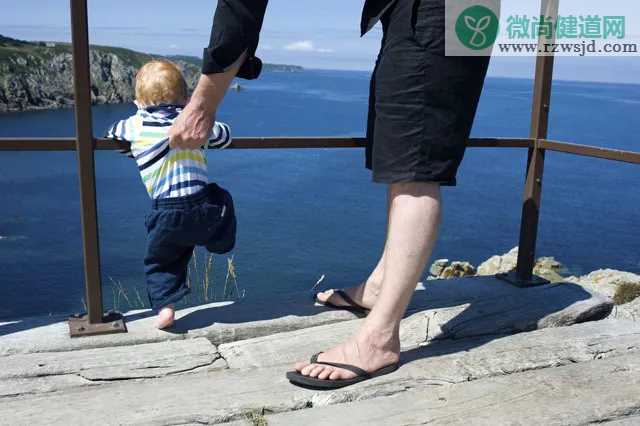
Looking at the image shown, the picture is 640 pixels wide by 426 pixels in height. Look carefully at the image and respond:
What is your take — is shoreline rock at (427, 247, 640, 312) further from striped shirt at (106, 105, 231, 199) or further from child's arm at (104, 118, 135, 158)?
child's arm at (104, 118, 135, 158)

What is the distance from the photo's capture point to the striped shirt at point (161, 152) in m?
2.26

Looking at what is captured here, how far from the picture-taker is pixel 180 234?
232 centimetres

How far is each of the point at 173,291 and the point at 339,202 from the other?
37.5 m

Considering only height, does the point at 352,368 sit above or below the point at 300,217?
above

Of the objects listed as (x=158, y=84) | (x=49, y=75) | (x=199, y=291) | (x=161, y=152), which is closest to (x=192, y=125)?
(x=161, y=152)

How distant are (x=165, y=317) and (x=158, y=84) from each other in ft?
2.80

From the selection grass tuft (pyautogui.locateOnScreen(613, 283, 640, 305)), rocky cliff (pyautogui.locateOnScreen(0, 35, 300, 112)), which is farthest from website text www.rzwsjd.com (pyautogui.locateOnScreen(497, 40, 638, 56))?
rocky cliff (pyautogui.locateOnScreen(0, 35, 300, 112))

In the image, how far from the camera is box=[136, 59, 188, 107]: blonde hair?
2324 mm

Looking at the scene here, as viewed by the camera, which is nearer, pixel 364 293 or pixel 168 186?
pixel 168 186

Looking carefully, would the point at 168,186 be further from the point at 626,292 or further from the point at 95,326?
the point at 626,292

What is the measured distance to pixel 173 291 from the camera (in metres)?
2.36

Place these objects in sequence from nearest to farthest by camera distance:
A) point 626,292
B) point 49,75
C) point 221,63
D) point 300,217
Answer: point 221,63 → point 626,292 → point 300,217 → point 49,75

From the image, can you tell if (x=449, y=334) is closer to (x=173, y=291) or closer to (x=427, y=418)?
(x=427, y=418)

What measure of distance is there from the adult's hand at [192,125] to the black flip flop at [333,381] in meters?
0.79
